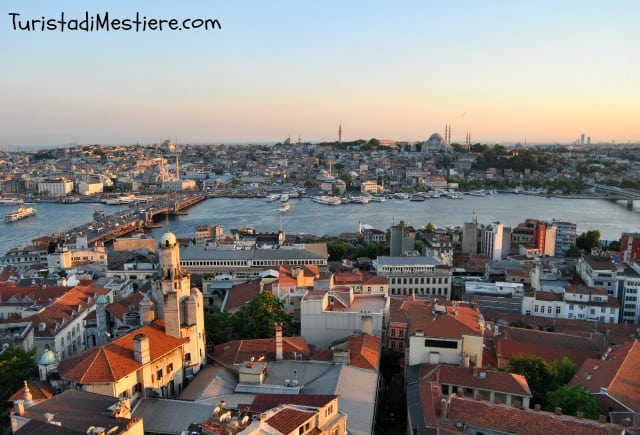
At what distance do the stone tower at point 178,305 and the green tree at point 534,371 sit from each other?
5.66 meters

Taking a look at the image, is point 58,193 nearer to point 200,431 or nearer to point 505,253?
point 505,253

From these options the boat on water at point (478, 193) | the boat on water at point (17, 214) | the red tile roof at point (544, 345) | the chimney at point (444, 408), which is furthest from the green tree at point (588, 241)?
the boat on water at point (17, 214)

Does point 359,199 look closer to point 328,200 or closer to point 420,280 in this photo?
point 328,200

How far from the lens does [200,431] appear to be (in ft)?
18.6

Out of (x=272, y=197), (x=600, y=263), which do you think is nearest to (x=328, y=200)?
(x=272, y=197)

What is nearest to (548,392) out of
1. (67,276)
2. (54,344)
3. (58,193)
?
(54,344)

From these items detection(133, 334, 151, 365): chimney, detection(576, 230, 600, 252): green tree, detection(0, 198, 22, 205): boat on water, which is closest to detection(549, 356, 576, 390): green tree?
detection(133, 334, 151, 365): chimney

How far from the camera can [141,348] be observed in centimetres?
791

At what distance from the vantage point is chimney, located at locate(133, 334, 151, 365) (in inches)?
311

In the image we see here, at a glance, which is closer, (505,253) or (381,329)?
(381,329)

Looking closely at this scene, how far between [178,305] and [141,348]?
1.29 meters

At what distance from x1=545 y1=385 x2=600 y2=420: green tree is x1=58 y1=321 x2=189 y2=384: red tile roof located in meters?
6.13

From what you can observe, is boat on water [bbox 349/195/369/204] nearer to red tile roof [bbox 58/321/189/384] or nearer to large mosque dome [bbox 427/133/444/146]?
red tile roof [bbox 58/321/189/384]

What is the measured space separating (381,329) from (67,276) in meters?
12.0
